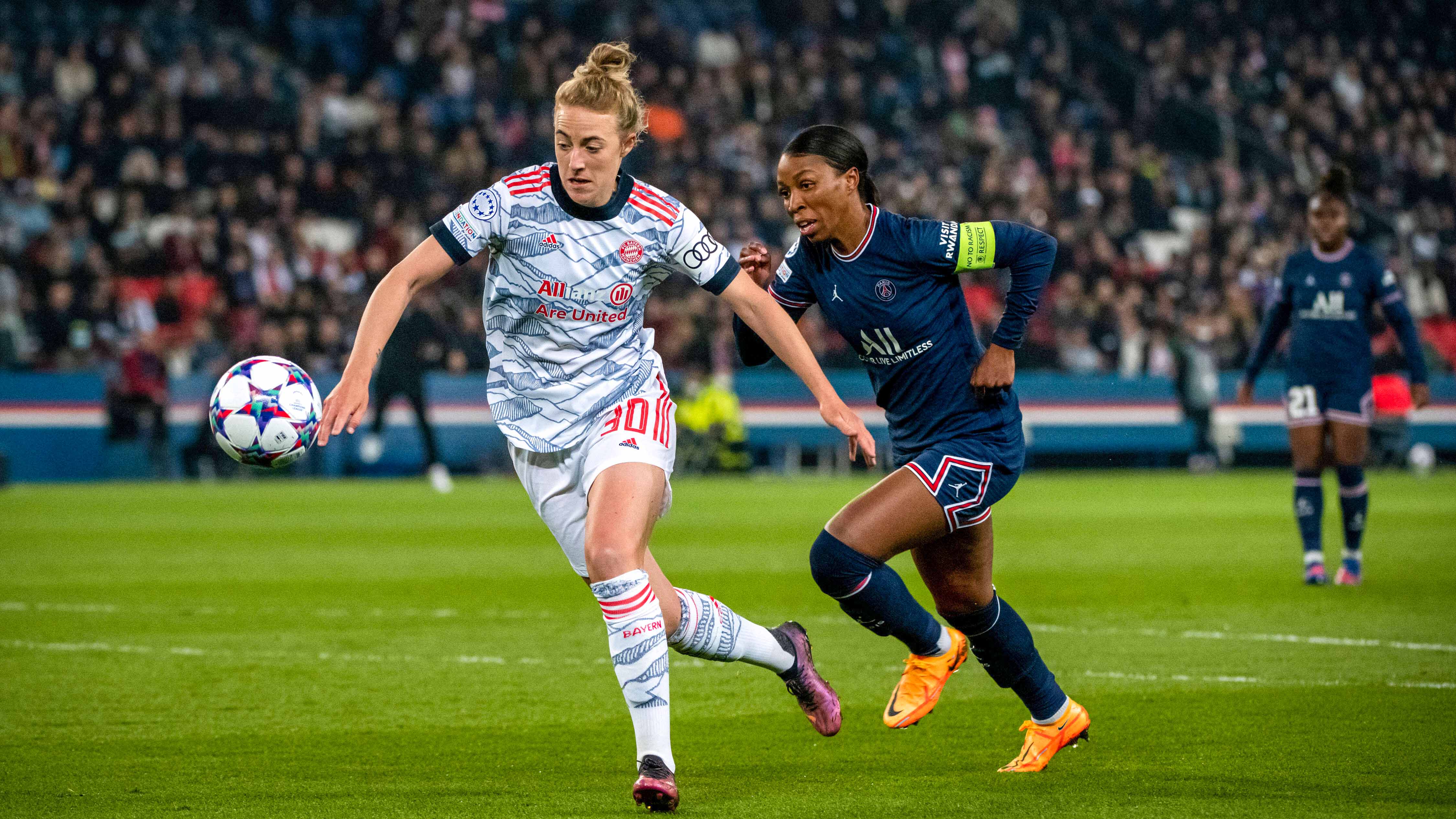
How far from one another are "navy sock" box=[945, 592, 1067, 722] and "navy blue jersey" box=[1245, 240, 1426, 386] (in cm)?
567

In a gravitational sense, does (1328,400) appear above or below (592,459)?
below

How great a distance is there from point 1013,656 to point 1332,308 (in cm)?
588

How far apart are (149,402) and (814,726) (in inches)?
644

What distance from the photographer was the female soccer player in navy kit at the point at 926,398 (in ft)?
16.7

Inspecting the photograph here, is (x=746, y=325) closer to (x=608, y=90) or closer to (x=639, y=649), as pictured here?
(x=608, y=90)

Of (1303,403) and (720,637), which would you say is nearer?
(720,637)

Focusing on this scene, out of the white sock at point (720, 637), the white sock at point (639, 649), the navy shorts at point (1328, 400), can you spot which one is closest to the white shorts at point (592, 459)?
the white sock at point (639, 649)

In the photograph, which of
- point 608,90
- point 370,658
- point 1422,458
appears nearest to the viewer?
point 608,90

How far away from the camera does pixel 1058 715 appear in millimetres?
5129

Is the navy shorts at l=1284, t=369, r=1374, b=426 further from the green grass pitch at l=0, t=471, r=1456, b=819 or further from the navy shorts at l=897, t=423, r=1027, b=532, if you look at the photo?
the navy shorts at l=897, t=423, r=1027, b=532

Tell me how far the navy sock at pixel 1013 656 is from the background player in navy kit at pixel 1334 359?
5.50 meters

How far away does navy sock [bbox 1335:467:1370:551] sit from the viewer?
10.2 m

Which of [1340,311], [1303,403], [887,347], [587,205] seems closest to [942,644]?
[887,347]

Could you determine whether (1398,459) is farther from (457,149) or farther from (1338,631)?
(1338,631)
